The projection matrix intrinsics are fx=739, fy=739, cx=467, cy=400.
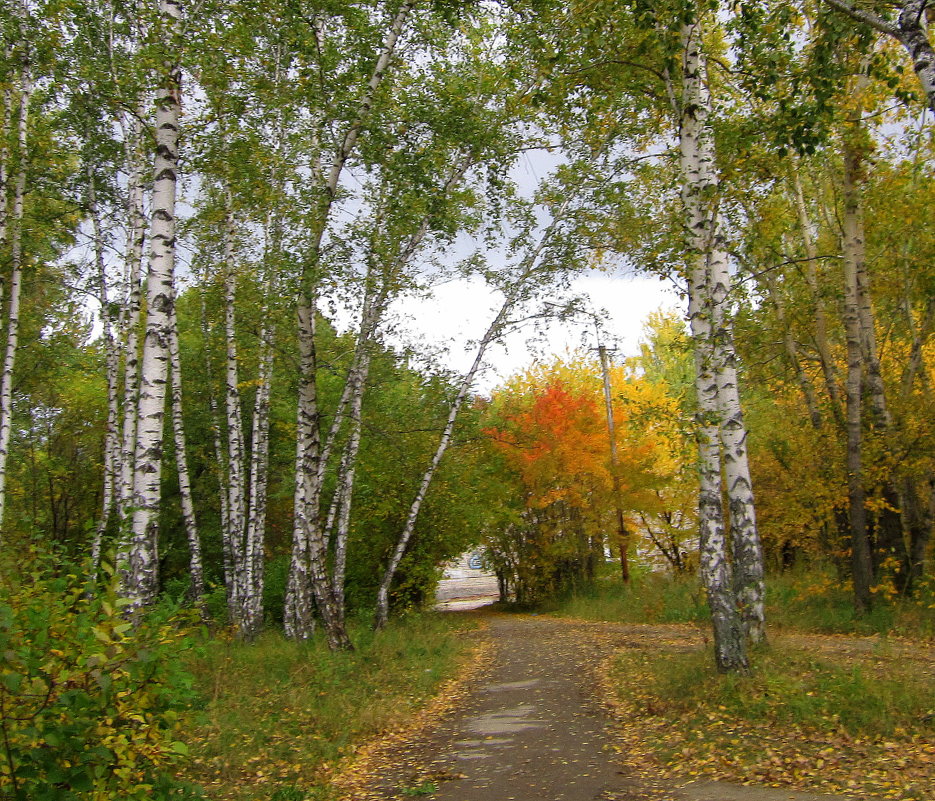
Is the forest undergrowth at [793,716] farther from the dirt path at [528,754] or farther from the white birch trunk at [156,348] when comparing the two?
the white birch trunk at [156,348]

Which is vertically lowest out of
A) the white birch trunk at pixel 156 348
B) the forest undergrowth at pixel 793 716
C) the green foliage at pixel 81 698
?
the forest undergrowth at pixel 793 716

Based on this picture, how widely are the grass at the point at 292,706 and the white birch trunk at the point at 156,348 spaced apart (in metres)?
1.57

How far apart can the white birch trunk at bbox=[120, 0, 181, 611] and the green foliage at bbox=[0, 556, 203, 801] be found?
3121 mm

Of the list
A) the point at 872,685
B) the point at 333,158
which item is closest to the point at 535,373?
the point at 333,158

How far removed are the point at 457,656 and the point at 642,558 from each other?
17.7 m

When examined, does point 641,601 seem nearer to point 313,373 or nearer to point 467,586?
point 313,373

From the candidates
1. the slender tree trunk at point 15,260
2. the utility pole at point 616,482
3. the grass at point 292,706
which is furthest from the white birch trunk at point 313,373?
the utility pole at point 616,482

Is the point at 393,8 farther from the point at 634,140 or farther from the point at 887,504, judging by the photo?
the point at 887,504

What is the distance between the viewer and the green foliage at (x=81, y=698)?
342 cm

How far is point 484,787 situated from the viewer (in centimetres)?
680

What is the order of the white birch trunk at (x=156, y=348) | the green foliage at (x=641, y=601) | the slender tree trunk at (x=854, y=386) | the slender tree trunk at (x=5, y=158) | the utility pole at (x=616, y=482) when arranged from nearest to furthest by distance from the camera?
the white birch trunk at (x=156, y=348)
the slender tree trunk at (x=5, y=158)
the slender tree trunk at (x=854, y=386)
the green foliage at (x=641, y=601)
the utility pole at (x=616, y=482)

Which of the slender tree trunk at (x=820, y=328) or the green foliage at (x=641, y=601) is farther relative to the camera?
the green foliage at (x=641, y=601)

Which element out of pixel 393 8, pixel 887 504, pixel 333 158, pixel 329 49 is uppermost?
pixel 393 8

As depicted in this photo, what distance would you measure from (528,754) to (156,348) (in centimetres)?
576
